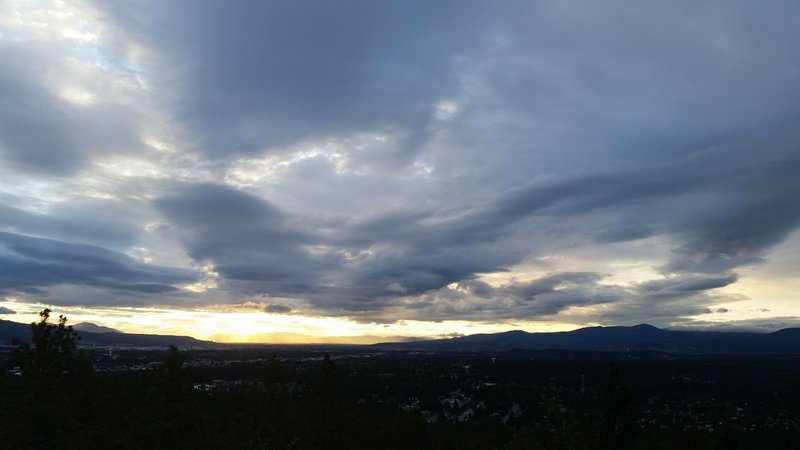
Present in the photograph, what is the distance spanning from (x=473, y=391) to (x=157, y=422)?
139m

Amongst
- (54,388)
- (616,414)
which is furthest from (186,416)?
(616,414)

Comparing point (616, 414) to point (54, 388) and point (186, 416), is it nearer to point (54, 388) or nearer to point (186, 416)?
point (186, 416)

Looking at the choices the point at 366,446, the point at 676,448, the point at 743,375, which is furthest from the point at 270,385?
the point at 743,375

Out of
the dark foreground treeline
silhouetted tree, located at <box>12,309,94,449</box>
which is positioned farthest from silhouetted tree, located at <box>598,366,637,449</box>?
silhouetted tree, located at <box>12,309,94,449</box>

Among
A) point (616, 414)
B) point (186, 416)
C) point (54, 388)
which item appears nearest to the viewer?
point (186, 416)

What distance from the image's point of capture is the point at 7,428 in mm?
28984

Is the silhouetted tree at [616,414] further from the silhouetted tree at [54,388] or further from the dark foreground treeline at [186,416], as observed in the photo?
the silhouetted tree at [54,388]

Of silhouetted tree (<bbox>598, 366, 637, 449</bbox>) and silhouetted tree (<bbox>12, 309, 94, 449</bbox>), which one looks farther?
silhouetted tree (<bbox>598, 366, 637, 449</bbox>)

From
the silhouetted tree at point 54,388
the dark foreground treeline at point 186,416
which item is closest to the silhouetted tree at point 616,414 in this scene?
the dark foreground treeline at point 186,416

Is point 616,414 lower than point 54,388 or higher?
lower

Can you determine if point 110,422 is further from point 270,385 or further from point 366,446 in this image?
point 366,446

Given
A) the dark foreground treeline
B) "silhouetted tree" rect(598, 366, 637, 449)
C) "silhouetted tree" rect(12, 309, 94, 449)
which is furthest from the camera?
"silhouetted tree" rect(598, 366, 637, 449)

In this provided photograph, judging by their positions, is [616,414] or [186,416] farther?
[616,414]

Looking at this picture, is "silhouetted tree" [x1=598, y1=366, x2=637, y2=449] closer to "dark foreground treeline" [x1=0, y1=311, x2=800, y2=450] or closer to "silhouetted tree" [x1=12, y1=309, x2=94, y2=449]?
"dark foreground treeline" [x1=0, y1=311, x2=800, y2=450]
